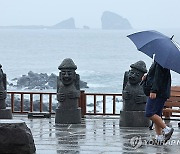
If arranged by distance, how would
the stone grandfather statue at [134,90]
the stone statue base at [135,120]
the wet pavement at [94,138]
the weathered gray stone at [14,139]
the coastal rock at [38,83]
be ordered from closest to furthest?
the weathered gray stone at [14,139]
the wet pavement at [94,138]
the stone grandfather statue at [134,90]
the stone statue base at [135,120]
the coastal rock at [38,83]

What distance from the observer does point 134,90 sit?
688 inches

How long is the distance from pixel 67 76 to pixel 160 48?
494cm

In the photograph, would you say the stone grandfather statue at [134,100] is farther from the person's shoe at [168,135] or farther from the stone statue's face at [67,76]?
the person's shoe at [168,135]

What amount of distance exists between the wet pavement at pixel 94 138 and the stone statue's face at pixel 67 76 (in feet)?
3.70

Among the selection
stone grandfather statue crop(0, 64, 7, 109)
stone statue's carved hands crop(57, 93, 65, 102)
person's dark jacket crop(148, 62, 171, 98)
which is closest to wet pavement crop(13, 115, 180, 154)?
stone statue's carved hands crop(57, 93, 65, 102)

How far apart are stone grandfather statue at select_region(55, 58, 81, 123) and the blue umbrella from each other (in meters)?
4.21

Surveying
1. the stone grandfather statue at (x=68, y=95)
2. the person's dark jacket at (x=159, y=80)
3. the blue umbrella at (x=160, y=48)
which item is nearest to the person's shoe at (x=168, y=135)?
the person's dark jacket at (x=159, y=80)

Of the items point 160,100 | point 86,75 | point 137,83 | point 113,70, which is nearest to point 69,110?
point 137,83

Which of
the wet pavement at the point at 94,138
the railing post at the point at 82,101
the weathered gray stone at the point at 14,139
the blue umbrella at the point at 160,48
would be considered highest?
the blue umbrella at the point at 160,48

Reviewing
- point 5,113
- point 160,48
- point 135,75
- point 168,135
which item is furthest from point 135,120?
point 160,48

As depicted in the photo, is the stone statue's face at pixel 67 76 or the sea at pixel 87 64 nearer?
the stone statue's face at pixel 67 76

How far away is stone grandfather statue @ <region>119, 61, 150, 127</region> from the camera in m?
17.5

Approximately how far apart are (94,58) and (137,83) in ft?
273

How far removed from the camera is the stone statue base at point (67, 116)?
18.1 metres
